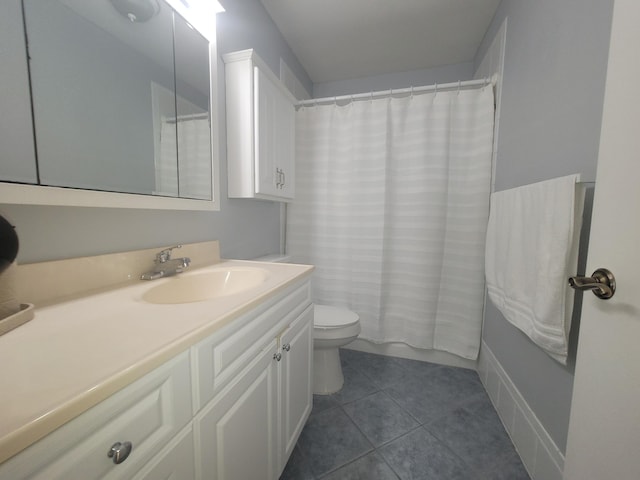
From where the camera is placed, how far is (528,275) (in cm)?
110

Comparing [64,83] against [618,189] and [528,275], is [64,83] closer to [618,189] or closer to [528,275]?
[618,189]

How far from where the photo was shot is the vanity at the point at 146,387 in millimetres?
341

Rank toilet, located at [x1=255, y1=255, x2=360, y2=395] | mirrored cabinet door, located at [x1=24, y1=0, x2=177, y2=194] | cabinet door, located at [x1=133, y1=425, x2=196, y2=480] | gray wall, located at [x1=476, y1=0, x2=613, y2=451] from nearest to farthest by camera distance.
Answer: cabinet door, located at [x1=133, y1=425, x2=196, y2=480]
mirrored cabinet door, located at [x1=24, y1=0, x2=177, y2=194]
gray wall, located at [x1=476, y1=0, x2=613, y2=451]
toilet, located at [x1=255, y1=255, x2=360, y2=395]

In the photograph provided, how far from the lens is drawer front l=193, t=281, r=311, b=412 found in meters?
0.59

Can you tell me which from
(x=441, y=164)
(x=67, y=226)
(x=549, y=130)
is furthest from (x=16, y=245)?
(x=441, y=164)

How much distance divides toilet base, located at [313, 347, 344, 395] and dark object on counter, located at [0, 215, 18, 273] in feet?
4.57

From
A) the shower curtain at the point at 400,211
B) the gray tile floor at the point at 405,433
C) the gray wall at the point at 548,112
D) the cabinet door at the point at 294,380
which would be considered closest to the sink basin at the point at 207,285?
the cabinet door at the point at 294,380

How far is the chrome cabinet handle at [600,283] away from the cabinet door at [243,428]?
0.84 meters

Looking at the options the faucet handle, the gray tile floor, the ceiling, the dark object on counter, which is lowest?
the gray tile floor

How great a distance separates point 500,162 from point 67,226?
2.06 m

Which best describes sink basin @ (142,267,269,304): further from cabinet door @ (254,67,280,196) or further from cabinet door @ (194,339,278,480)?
cabinet door @ (254,67,280,196)

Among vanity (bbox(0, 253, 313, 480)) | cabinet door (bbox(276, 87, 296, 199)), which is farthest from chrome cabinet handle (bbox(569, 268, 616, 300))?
cabinet door (bbox(276, 87, 296, 199))

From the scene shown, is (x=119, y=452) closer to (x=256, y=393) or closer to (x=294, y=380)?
(x=256, y=393)

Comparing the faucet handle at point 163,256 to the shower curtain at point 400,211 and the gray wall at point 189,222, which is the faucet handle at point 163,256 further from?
the shower curtain at point 400,211
